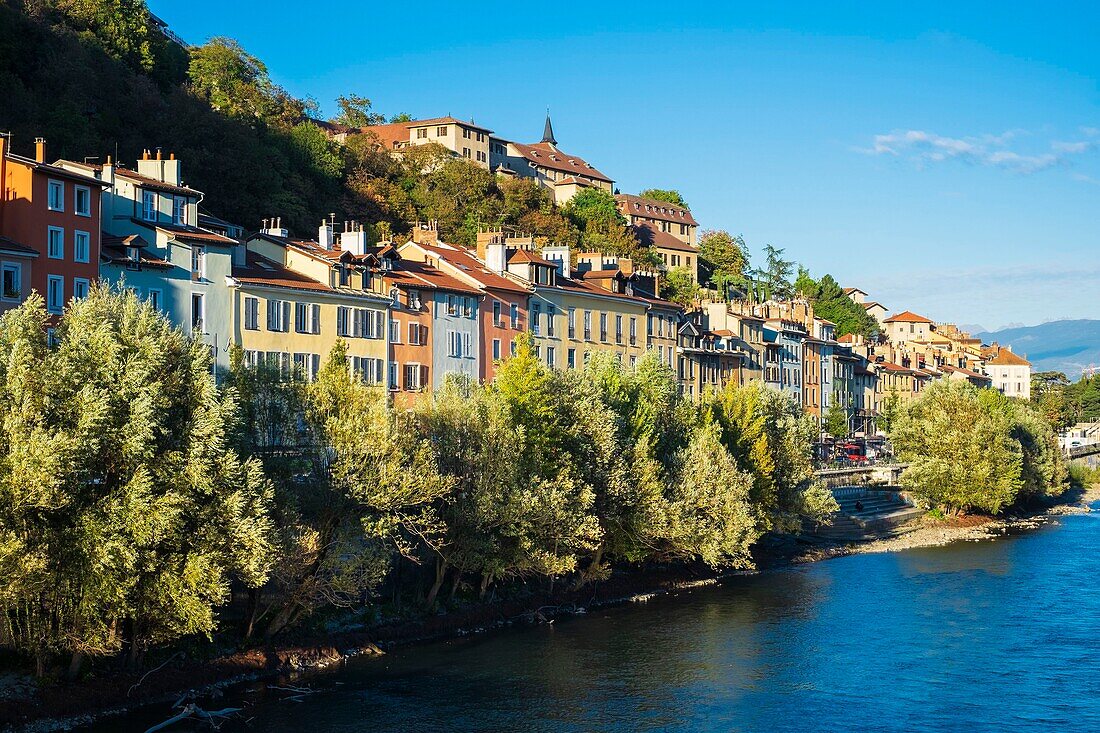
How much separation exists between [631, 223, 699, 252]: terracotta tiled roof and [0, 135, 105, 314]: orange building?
112 metres

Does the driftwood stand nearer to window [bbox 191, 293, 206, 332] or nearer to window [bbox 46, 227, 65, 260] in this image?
window [bbox 46, 227, 65, 260]

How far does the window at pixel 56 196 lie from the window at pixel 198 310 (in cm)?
753

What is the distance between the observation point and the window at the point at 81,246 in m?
55.6

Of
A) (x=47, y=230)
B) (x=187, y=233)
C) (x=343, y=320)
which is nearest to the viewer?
(x=47, y=230)

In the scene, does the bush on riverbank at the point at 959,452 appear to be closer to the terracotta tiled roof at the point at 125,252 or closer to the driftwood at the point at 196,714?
the terracotta tiled roof at the point at 125,252

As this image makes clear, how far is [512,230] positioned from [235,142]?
31.7m

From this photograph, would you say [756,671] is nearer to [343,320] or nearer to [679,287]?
[343,320]

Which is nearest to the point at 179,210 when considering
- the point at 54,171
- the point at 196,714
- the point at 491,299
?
the point at 54,171

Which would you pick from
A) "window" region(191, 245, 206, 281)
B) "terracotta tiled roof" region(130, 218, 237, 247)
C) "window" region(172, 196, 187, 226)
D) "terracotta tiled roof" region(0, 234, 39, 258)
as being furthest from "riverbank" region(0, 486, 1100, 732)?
"window" region(172, 196, 187, 226)

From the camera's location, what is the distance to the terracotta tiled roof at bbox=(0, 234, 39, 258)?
52028 mm

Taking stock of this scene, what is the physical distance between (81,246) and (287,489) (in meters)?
20.1

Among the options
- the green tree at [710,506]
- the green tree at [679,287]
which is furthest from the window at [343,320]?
the green tree at [679,287]

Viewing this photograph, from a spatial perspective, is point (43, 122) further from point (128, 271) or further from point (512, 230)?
point (512, 230)

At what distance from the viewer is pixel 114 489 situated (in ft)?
121
